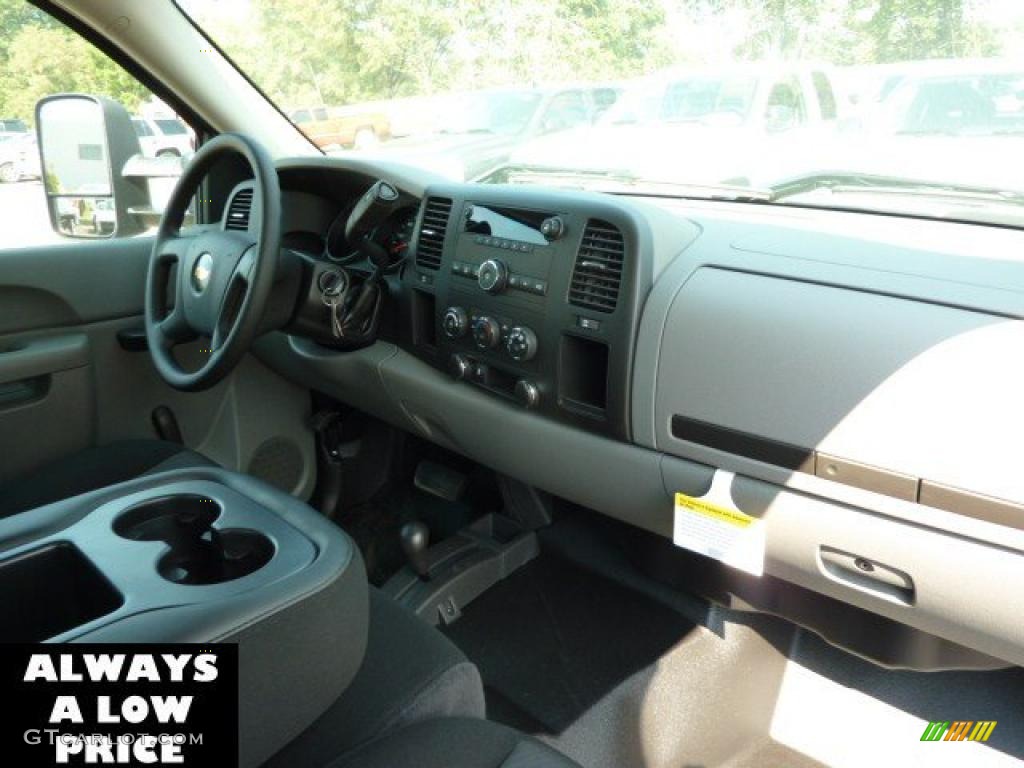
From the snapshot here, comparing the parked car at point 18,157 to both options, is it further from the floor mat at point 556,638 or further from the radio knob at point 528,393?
the floor mat at point 556,638

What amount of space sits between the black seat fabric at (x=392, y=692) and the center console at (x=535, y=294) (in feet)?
1.97

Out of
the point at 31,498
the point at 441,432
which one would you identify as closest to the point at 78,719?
the point at 31,498

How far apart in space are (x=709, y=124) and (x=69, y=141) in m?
1.87

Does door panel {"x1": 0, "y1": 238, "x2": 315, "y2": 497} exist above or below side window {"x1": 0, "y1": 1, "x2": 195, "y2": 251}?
below

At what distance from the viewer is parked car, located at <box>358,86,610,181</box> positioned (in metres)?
2.33

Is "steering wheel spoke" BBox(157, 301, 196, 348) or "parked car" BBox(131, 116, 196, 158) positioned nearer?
"steering wheel spoke" BBox(157, 301, 196, 348)

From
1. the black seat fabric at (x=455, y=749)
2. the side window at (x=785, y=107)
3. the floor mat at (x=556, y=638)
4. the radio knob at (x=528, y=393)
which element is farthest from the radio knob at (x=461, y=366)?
the black seat fabric at (x=455, y=749)

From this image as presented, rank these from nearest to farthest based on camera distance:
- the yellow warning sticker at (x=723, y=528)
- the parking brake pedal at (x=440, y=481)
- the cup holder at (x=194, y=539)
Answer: the cup holder at (x=194, y=539), the yellow warning sticker at (x=723, y=528), the parking brake pedal at (x=440, y=481)

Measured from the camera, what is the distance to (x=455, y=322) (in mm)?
1986

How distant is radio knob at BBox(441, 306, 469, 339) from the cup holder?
756 mm

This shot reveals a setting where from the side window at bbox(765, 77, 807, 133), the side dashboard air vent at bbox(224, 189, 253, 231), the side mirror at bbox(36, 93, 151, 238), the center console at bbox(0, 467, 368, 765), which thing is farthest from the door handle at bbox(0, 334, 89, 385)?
the side window at bbox(765, 77, 807, 133)

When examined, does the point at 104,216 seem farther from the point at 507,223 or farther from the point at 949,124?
the point at 949,124

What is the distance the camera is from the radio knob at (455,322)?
77.6 inches

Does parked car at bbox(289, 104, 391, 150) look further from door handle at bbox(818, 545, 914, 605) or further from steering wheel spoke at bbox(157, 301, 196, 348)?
door handle at bbox(818, 545, 914, 605)
